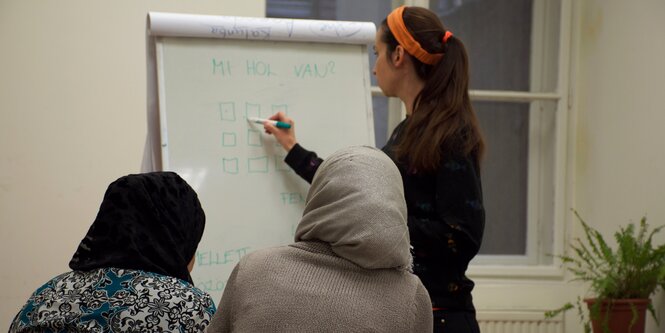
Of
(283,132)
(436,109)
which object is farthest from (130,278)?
(283,132)

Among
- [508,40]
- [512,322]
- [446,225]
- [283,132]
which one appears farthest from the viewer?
[508,40]

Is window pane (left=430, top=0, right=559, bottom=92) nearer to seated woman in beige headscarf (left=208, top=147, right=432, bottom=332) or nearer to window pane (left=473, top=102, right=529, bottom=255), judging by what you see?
window pane (left=473, top=102, right=529, bottom=255)

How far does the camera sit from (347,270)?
4.38 ft

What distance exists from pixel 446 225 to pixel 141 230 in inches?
26.7

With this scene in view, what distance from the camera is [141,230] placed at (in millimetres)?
1521

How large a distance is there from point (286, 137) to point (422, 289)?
3.35 ft

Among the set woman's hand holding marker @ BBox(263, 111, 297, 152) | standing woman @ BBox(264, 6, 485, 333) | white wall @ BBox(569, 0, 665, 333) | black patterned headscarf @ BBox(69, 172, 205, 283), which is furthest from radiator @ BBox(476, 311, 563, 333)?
black patterned headscarf @ BBox(69, 172, 205, 283)

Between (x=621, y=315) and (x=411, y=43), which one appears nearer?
(x=411, y=43)

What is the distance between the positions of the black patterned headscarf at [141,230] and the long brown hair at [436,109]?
55 cm

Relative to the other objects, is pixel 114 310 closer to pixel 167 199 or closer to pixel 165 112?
pixel 167 199

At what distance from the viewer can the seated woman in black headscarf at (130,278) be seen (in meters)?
1.42

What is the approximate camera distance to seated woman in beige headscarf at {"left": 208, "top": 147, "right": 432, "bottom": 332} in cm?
129

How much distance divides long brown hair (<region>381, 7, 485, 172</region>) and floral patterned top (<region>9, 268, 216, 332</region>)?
634mm

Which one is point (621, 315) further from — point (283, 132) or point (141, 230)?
point (141, 230)
